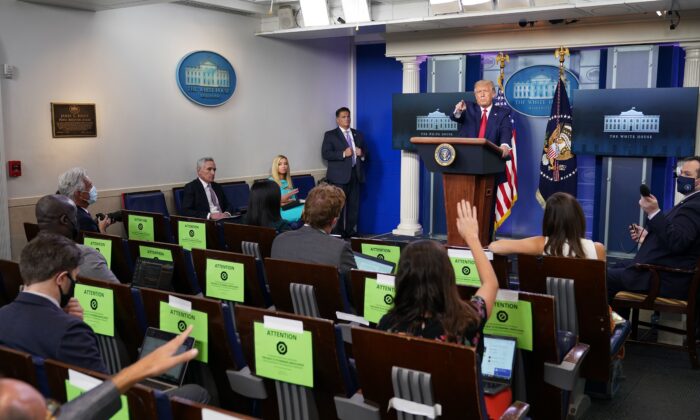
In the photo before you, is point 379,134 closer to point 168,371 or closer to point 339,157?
point 339,157

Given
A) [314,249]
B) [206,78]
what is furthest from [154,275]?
[206,78]

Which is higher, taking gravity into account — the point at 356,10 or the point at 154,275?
the point at 356,10

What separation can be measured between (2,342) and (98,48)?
4540 mm

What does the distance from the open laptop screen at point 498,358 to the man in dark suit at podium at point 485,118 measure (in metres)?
3.65

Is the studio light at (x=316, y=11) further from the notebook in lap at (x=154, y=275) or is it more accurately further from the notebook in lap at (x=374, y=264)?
the notebook in lap at (x=374, y=264)

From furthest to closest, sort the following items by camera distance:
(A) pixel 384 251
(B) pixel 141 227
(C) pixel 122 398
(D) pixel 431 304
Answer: (B) pixel 141 227, (A) pixel 384 251, (D) pixel 431 304, (C) pixel 122 398

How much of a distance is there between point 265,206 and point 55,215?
1359mm

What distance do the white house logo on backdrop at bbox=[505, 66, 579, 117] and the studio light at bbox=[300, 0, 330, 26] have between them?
2.65m

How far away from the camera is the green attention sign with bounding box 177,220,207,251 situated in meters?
4.44

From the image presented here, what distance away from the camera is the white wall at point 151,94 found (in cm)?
556

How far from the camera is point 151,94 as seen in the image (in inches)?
259

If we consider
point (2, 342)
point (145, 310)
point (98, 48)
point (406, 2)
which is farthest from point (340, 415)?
point (406, 2)

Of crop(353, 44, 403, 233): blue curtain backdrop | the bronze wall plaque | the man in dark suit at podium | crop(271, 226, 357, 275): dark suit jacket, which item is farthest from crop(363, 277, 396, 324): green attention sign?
crop(353, 44, 403, 233): blue curtain backdrop

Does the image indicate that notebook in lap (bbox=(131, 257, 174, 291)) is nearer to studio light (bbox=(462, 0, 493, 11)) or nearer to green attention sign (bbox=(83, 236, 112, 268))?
green attention sign (bbox=(83, 236, 112, 268))
